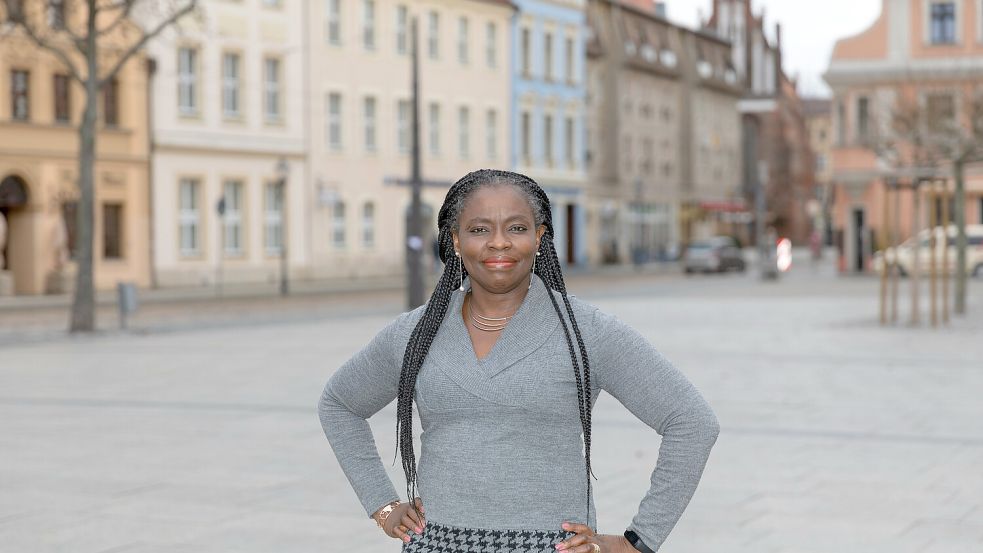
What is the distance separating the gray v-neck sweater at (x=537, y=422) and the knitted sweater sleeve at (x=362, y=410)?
19 centimetres

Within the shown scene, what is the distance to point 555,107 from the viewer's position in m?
68.6

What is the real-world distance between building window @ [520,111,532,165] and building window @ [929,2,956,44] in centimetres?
1758

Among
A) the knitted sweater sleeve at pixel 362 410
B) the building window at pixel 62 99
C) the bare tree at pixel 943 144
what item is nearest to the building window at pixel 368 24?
the building window at pixel 62 99

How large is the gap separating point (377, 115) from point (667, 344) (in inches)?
1353

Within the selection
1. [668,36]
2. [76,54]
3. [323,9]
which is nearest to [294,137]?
[323,9]

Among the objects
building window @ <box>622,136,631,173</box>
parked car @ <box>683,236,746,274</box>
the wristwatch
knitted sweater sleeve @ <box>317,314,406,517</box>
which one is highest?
building window @ <box>622,136,631,173</box>

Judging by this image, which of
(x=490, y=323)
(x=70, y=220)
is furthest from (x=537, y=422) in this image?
(x=70, y=220)

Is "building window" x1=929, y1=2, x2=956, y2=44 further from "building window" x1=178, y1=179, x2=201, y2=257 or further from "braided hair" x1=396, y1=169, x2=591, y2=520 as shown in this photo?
"braided hair" x1=396, y1=169, x2=591, y2=520

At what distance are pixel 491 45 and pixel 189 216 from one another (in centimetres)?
2013

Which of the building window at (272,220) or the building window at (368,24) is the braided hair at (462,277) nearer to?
the building window at (272,220)

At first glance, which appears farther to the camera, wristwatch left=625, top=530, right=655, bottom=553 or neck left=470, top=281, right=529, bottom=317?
neck left=470, top=281, right=529, bottom=317

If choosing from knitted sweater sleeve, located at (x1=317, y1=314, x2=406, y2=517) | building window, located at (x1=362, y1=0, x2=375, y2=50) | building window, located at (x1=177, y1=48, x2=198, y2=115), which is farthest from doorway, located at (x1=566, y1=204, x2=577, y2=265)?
knitted sweater sleeve, located at (x1=317, y1=314, x2=406, y2=517)

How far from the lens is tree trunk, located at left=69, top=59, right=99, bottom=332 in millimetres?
25031

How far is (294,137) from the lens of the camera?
164 feet
